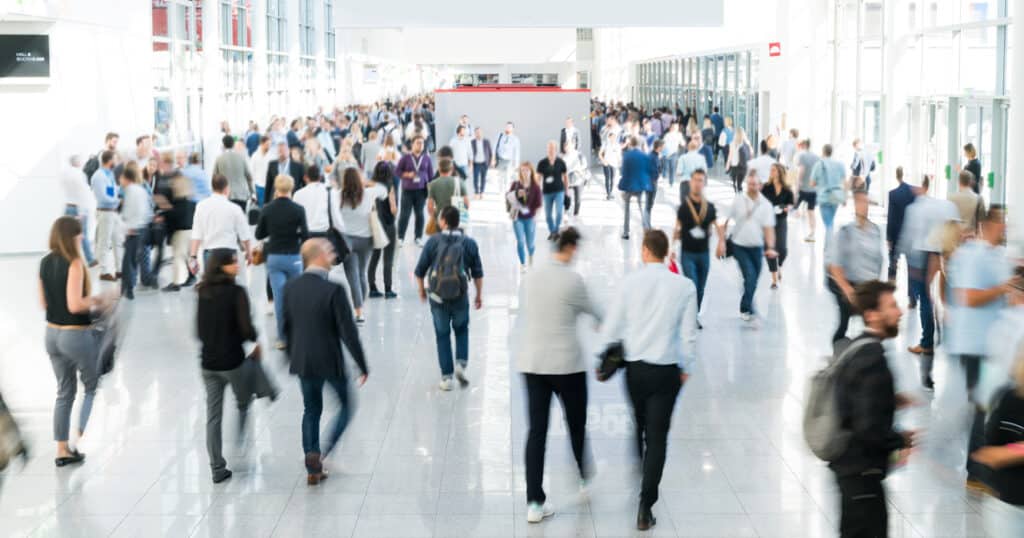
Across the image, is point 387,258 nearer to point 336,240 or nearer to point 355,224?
point 355,224

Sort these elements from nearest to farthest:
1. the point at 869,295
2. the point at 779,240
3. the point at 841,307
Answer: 1. the point at 869,295
2. the point at 841,307
3. the point at 779,240

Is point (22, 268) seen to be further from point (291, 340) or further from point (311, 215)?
point (291, 340)

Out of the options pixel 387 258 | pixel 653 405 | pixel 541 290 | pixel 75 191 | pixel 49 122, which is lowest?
pixel 653 405

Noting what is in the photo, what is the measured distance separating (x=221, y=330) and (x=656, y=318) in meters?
2.60

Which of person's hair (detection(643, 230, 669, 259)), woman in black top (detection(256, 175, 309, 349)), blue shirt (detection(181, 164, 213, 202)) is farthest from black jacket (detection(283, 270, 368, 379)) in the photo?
blue shirt (detection(181, 164, 213, 202))

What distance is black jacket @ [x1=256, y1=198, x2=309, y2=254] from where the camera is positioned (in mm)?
10914

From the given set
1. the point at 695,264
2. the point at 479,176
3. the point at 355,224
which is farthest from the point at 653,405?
the point at 479,176

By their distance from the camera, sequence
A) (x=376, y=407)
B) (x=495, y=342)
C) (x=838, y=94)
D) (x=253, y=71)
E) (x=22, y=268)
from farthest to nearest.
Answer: (x=253, y=71)
(x=838, y=94)
(x=22, y=268)
(x=495, y=342)
(x=376, y=407)

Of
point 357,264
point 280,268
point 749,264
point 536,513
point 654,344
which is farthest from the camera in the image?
point 357,264

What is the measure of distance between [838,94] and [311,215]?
17579 mm

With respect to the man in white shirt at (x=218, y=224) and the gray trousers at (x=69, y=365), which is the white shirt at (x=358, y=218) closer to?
the man in white shirt at (x=218, y=224)

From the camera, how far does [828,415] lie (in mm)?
5219

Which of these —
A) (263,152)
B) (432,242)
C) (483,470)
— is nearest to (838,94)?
(263,152)

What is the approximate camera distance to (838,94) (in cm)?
2698
